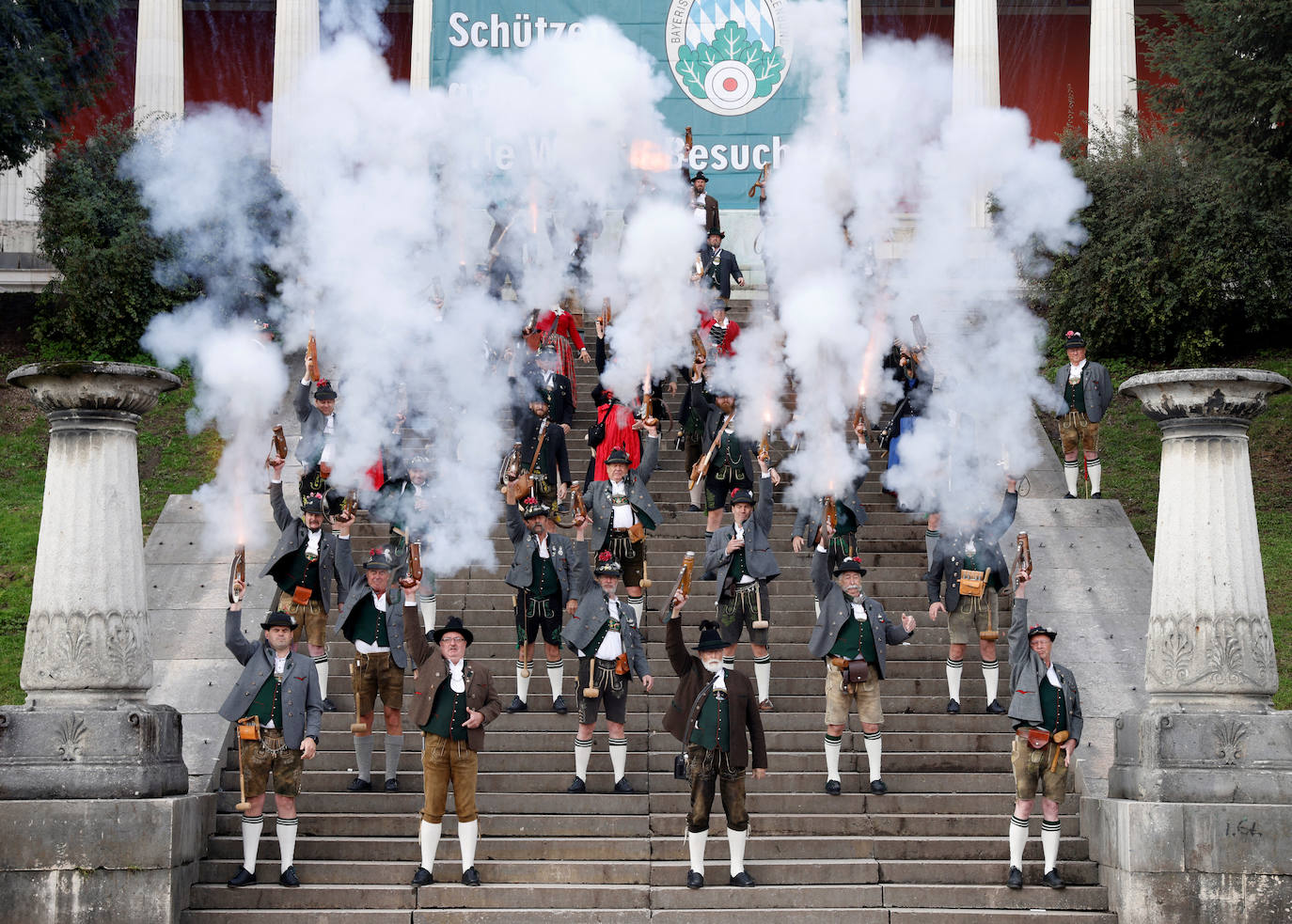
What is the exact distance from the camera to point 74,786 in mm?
11555

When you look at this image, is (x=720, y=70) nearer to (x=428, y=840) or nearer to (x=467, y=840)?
(x=467, y=840)

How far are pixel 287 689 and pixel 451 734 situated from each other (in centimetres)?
141

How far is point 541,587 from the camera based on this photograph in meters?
14.2

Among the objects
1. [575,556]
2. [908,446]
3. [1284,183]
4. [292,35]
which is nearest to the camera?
[575,556]

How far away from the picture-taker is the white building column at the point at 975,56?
1197 inches

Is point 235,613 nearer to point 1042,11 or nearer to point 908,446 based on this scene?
point 908,446

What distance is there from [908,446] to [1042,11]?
23.0 metres

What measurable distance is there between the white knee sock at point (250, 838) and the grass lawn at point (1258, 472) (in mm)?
10606

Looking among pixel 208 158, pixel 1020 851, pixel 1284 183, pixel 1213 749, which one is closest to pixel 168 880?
pixel 1020 851

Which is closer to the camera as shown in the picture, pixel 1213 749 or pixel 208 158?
pixel 1213 749

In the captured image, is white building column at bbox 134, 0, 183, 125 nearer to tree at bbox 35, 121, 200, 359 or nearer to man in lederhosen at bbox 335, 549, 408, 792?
tree at bbox 35, 121, 200, 359

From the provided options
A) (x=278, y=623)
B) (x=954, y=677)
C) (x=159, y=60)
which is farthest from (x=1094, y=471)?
(x=159, y=60)

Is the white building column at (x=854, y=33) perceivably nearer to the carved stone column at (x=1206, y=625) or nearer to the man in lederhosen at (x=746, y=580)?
the man in lederhosen at (x=746, y=580)

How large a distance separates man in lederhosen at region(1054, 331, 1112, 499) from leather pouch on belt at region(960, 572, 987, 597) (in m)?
4.34
